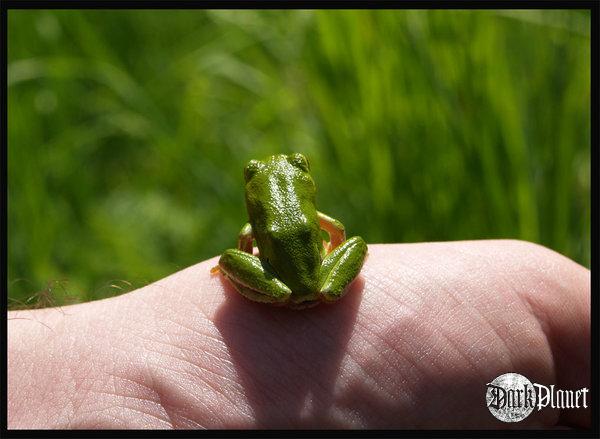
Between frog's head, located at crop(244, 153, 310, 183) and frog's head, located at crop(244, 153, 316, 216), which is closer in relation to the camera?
frog's head, located at crop(244, 153, 316, 216)

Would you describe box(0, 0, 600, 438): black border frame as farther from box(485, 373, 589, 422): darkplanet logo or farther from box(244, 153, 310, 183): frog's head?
box(244, 153, 310, 183): frog's head

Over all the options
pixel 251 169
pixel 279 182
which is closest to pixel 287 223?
pixel 279 182

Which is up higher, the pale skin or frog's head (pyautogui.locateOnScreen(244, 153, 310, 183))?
frog's head (pyautogui.locateOnScreen(244, 153, 310, 183))

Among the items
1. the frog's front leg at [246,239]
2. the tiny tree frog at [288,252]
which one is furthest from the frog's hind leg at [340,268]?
the frog's front leg at [246,239]

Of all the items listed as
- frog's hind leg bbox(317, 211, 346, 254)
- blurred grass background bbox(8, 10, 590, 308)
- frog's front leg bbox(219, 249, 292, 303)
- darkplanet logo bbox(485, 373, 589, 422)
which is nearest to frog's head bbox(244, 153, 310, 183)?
frog's hind leg bbox(317, 211, 346, 254)

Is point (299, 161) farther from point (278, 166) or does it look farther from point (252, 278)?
point (252, 278)
